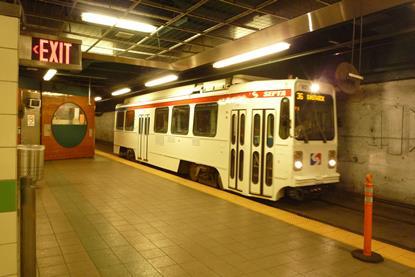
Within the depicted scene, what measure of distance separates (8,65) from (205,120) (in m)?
6.69

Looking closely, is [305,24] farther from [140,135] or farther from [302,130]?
[140,135]

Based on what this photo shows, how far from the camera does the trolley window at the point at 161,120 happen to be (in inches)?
444

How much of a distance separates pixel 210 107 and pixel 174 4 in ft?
9.93

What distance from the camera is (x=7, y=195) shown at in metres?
2.56

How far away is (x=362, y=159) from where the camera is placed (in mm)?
8477

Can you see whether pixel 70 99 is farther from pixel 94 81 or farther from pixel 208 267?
pixel 208 267

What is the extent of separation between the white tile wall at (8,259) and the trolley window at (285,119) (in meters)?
5.30

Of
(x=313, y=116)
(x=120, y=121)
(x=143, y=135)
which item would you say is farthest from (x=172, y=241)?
(x=120, y=121)

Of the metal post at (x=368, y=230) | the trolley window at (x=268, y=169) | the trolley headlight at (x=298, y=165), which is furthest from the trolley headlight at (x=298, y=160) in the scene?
the metal post at (x=368, y=230)

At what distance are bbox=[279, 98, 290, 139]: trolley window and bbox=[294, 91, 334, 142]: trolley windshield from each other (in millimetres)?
167

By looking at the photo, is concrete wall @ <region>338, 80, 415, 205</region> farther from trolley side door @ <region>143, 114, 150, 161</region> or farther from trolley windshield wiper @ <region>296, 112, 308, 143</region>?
trolley side door @ <region>143, 114, 150, 161</region>

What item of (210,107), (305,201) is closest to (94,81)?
(210,107)

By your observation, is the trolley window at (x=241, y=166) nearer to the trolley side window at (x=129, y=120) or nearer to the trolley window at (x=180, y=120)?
the trolley window at (x=180, y=120)

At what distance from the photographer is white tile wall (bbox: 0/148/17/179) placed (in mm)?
2535
